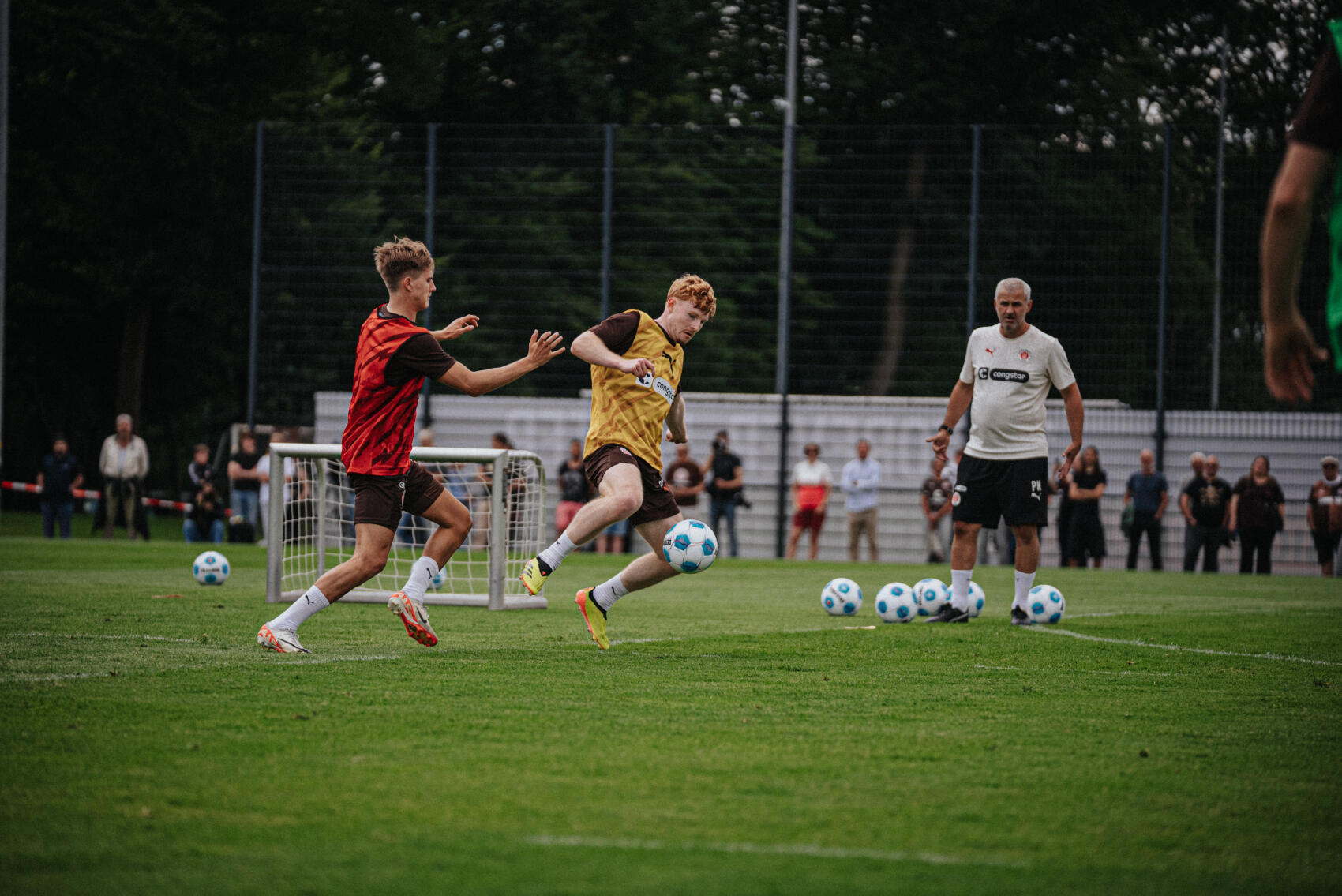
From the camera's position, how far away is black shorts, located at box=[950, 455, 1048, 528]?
10.1 metres

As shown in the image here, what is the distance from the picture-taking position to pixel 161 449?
65.3 m

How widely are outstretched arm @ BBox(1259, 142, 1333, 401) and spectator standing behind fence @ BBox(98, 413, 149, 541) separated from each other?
23281 millimetres

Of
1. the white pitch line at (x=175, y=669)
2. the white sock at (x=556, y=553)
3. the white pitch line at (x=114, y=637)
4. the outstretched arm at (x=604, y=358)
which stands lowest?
the white pitch line at (x=114, y=637)

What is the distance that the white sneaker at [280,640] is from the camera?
7.48 meters

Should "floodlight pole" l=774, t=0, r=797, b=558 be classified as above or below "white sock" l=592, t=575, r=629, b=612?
above

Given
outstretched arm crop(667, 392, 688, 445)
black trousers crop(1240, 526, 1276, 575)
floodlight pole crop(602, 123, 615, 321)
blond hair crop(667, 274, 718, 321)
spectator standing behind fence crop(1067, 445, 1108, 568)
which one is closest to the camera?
blond hair crop(667, 274, 718, 321)

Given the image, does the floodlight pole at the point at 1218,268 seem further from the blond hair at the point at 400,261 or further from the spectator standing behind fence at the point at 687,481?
the blond hair at the point at 400,261

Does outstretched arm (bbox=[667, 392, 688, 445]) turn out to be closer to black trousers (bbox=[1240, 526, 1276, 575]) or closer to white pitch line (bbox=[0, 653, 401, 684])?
white pitch line (bbox=[0, 653, 401, 684])

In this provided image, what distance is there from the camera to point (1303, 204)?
3562 mm

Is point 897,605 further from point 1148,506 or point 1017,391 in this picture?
point 1148,506

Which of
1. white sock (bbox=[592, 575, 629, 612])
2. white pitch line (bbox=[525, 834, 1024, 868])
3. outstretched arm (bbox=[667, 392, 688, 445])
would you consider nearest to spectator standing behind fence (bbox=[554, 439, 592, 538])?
outstretched arm (bbox=[667, 392, 688, 445])

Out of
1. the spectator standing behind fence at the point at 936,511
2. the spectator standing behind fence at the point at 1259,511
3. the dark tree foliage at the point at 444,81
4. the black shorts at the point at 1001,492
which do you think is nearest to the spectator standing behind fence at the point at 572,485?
the spectator standing behind fence at the point at 936,511

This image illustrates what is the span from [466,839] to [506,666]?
11.6 ft

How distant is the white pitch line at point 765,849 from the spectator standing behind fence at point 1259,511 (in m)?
20.1
